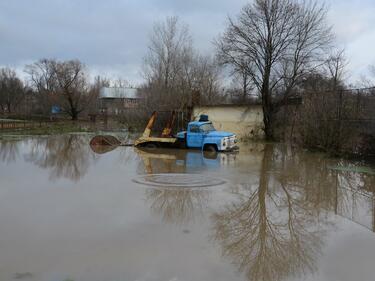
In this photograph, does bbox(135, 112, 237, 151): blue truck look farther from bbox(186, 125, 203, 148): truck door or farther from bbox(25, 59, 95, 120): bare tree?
bbox(25, 59, 95, 120): bare tree

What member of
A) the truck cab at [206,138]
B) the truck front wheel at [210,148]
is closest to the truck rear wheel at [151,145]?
the truck cab at [206,138]

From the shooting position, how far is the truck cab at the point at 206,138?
21266mm

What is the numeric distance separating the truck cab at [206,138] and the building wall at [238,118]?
9549mm

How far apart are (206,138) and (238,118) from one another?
11218 millimetres

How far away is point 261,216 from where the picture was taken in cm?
839

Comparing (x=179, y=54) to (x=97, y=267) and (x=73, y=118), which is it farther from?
(x=97, y=267)

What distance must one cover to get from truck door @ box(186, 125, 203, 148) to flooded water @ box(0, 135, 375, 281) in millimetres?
7558

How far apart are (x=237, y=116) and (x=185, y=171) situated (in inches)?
741

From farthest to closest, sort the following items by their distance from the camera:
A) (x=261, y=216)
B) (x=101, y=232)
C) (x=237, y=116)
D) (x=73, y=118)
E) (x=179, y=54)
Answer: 1. (x=73, y=118)
2. (x=179, y=54)
3. (x=237, y=116)
4. (x=261, y=216)
5. (x=101, y=232)

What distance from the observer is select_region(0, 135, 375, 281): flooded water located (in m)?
5.51

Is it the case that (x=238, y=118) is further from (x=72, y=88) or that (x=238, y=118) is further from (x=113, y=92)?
(x=113, y=92)

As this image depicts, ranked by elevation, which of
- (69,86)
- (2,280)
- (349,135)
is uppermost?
(69,86)

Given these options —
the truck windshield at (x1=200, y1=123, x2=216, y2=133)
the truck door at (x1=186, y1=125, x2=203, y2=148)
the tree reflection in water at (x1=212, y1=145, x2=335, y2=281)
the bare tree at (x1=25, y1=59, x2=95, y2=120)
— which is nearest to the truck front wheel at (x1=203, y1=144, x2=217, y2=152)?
the truck door at (x1=186, y1=125, x2=203, y2=148)

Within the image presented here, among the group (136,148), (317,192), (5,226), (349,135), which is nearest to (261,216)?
(317,192)
